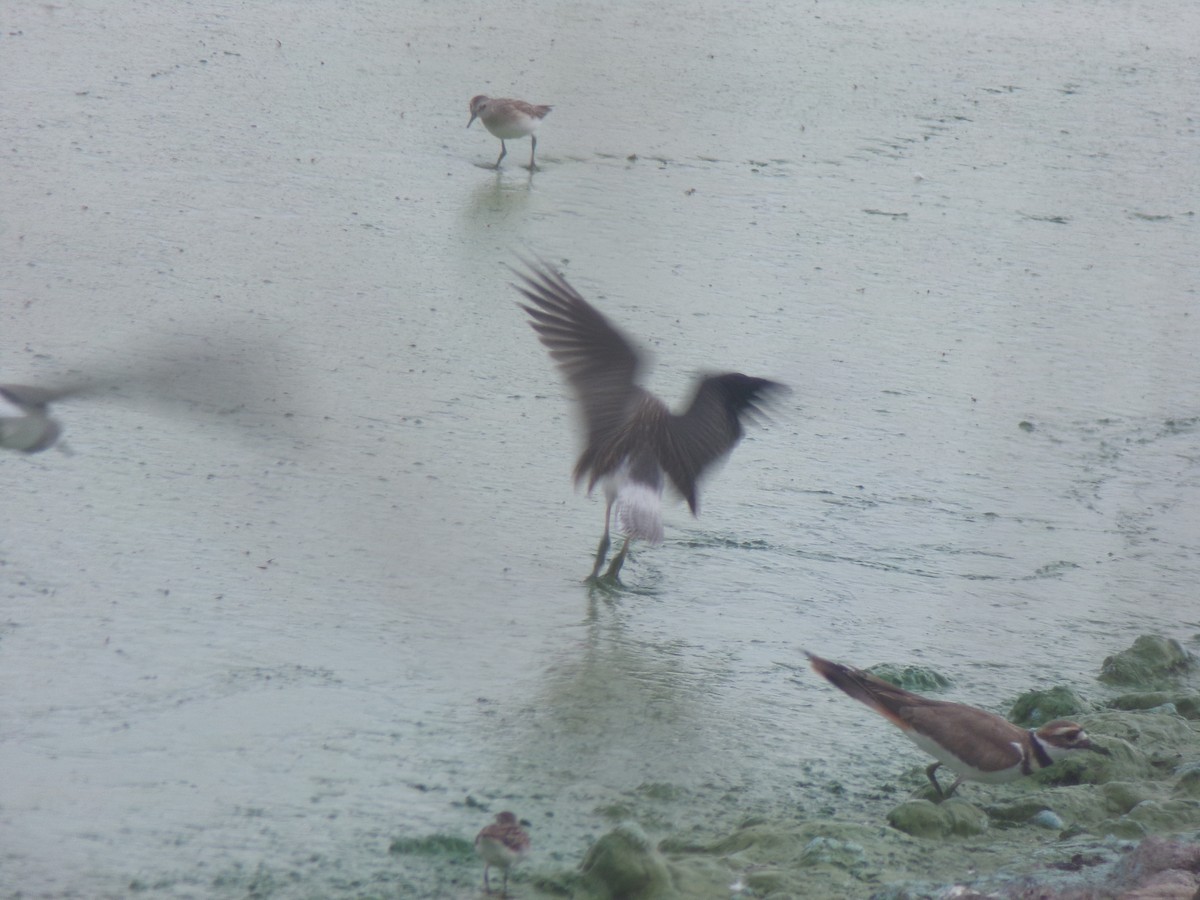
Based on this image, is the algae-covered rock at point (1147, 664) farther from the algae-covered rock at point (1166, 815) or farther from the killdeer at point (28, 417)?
the killdeer at point (28, 417)

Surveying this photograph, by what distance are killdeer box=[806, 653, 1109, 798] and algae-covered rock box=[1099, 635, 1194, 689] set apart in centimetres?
61

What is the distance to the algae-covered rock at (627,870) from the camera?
9.38 ft

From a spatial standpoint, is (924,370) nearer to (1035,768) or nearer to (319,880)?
(1035,768)

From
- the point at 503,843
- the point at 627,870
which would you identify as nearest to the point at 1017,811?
the point at 627,870

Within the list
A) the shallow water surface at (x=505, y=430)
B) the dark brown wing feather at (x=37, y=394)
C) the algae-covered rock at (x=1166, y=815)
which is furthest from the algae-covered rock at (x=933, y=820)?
the dark brown wing feather at (x=37, y=394)

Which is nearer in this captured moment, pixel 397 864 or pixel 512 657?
pixel 397 864

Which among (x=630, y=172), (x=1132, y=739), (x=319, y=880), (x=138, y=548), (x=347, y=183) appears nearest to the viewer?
(x=319, y=880)

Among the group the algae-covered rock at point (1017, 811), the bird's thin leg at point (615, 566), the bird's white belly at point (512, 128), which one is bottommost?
the bird's thin leg at point (615, 566)

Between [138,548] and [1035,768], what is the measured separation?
233cm

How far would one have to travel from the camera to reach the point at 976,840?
332cm

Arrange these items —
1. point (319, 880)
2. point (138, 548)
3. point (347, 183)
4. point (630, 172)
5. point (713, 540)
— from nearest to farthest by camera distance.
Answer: point (319, 880) < point (138, 548) < point (713, 540) < point (347, 183) < point (630, 172)

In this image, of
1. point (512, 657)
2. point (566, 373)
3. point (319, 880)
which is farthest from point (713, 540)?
point (319, 880)

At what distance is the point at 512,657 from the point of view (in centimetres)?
387

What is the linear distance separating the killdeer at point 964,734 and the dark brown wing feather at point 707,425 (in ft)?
3.46
